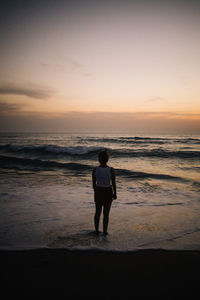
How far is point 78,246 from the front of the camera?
331 centimetres

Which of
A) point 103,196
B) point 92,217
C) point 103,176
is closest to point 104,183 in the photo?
point 103,176

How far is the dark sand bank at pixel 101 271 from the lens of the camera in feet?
7.54

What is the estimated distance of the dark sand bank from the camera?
2.30 metres

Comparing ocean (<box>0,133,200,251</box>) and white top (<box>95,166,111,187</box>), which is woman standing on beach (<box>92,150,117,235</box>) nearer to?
white top (<box>95,166,111,187</box>)

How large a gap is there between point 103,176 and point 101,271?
166 cm

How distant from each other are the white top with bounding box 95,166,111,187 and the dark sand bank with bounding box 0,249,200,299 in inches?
48.4

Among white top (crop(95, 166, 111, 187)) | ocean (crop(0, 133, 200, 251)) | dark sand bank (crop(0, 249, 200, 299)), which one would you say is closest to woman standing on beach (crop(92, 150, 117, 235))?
white top (crop(95, 166, 111, 187))

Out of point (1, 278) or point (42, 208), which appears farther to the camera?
point (42, 208)

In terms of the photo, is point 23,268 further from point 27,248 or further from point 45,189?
point 45,189

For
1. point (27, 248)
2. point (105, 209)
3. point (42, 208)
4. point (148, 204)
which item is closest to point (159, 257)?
point (105, 209)

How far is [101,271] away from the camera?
102 inches

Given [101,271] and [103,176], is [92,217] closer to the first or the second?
[103,176]

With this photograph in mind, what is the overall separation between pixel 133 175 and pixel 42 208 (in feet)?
20.9

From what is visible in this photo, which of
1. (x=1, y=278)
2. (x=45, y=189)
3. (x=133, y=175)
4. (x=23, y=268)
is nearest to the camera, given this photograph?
(x=1, y=278)
